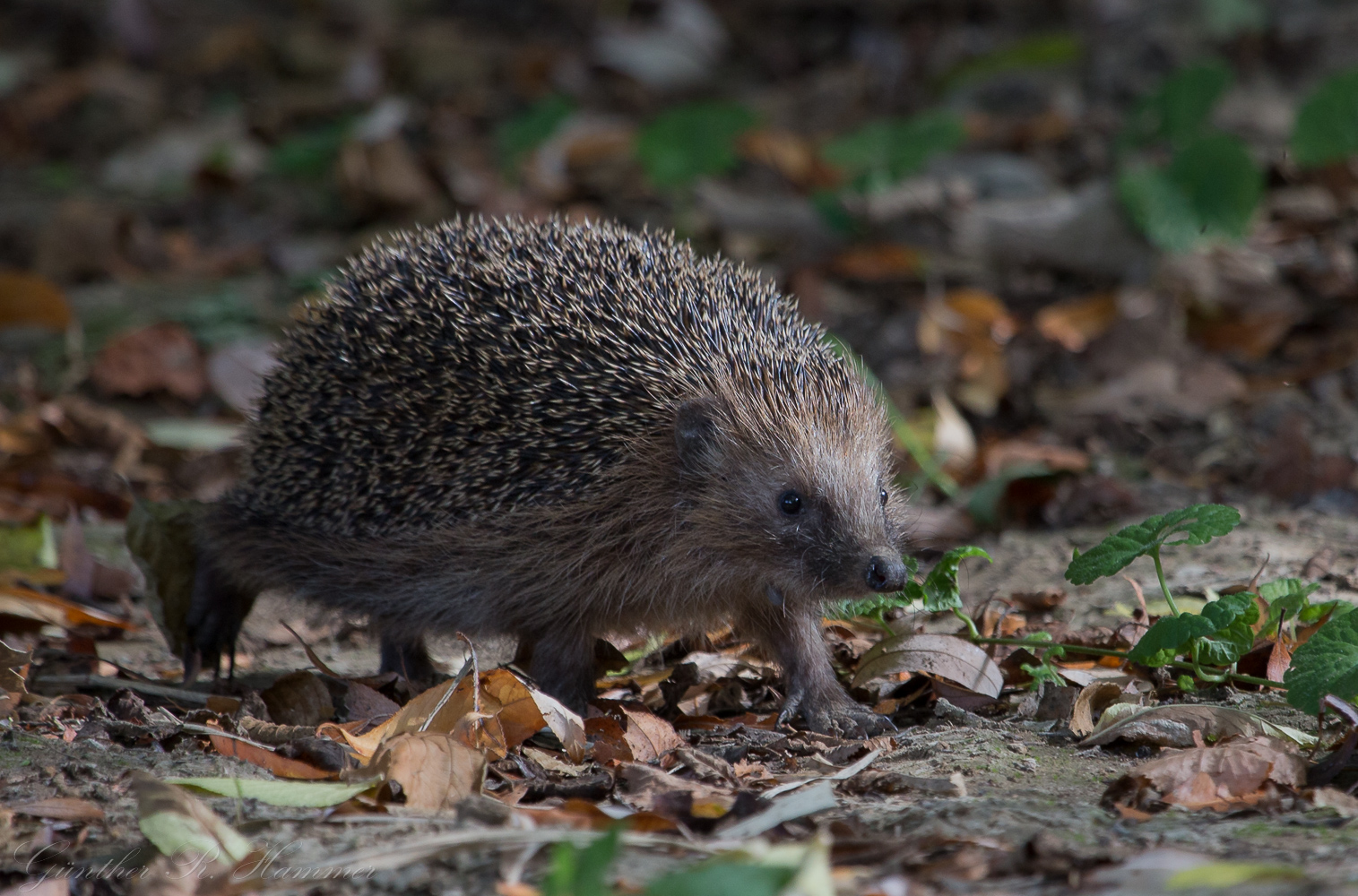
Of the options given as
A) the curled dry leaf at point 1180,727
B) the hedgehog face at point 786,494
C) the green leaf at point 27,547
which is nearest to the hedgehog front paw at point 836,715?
the hedgehog face at point 786,494

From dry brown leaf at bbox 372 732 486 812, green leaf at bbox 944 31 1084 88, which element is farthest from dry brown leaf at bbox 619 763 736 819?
green leaf at bbox 944 31 1084 88

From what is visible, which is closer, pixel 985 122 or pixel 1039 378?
pixel 1039 378

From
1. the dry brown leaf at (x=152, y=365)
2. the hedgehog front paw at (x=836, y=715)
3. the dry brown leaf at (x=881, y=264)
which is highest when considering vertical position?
the dry brown leaf at (x=881, y=264)

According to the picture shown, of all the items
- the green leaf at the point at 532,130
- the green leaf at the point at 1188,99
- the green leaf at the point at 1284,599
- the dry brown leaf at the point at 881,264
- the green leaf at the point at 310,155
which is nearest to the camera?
the green leaf at the point at 1284,599

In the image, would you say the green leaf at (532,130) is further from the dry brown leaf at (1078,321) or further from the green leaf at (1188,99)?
the green leaf at (1188,99)

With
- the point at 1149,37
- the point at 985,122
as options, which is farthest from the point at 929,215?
the point at 1149,37

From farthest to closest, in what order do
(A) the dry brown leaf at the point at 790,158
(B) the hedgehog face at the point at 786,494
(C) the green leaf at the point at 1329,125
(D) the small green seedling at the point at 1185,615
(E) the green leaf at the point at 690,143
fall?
(A) the dry brown leaf at the point at 790,158 → (E) the green leaf at the point at 690,143 → (C) the green leaf at the point at 1329,125 → (B) the hedgehog face at the point at 786,494 → (D) the small green seedling at the point at 1185,615

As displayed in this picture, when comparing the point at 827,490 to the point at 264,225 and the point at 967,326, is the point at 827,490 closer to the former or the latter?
the point at 967,326
